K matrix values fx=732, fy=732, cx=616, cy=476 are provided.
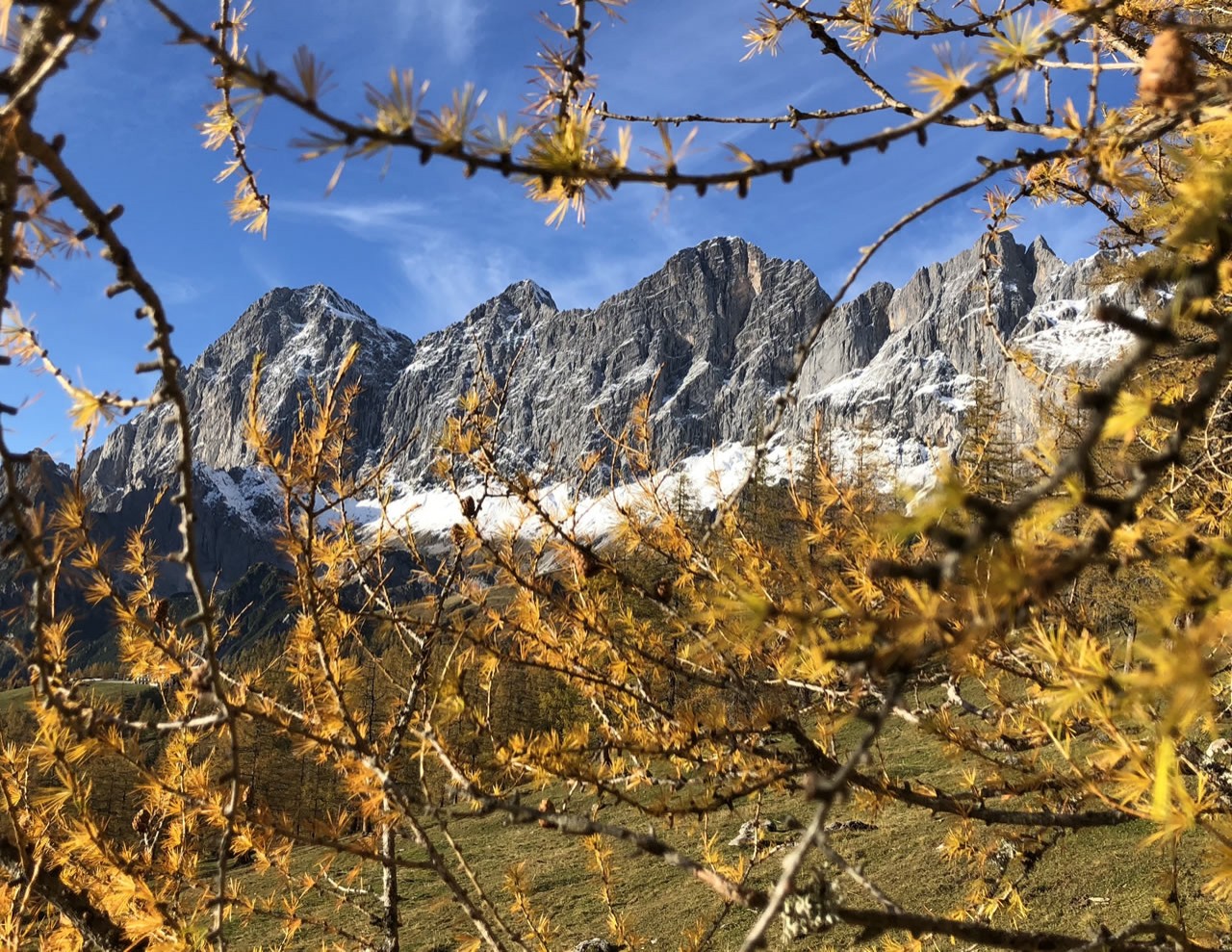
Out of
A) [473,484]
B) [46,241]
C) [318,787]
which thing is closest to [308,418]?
[473,484]

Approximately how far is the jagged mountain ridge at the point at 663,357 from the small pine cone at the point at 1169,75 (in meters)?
116

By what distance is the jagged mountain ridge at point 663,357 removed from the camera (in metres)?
125

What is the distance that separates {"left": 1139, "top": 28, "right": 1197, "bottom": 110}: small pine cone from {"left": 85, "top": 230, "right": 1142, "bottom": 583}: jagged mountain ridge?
4557 inches

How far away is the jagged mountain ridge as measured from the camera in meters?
125

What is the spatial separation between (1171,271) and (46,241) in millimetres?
1049

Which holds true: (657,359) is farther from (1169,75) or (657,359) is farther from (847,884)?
(1169,75)

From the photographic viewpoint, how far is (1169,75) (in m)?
0.89

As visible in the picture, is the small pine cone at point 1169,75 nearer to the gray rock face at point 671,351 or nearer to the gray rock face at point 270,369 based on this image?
the gray rock face at point 671,351

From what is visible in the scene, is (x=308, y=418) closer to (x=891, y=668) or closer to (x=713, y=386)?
(x=891, y=668)

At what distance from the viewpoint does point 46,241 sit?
0.79 m

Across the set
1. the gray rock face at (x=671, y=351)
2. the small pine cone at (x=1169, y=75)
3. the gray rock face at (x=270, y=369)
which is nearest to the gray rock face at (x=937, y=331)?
the gray rock face at (x=671, y=351)

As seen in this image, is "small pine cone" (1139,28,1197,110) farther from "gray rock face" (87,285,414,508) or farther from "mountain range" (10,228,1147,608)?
"gray rock face" (87,285,414,508)

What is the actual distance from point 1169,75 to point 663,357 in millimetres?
125949

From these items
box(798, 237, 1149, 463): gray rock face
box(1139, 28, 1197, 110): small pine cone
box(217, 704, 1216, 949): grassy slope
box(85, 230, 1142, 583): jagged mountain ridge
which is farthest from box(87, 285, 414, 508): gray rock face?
box(1139, 28, 1197, 110): small pine cone
